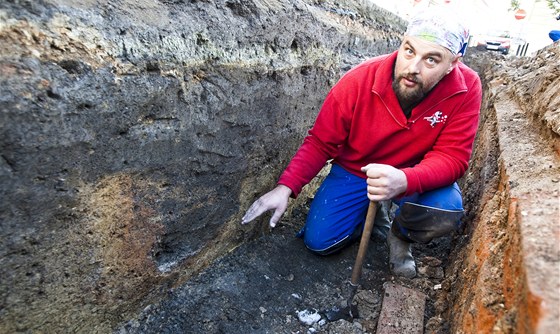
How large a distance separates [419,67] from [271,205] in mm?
1071

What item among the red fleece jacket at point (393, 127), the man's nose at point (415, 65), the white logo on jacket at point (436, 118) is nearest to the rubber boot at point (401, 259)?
the red fleece jacket at point (393, 127)

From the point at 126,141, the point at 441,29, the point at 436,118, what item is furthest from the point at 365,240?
the point at 126,141

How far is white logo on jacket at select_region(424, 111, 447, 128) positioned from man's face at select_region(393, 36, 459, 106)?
12cm

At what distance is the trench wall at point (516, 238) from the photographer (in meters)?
0.92

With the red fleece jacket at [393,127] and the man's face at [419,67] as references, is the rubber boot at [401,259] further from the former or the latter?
the man's face at [419,67]

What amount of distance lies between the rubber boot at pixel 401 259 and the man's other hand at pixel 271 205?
803 millimetres

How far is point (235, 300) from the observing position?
1.97 meters

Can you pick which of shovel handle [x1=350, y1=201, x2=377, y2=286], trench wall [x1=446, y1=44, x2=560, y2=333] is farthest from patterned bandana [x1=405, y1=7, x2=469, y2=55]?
shovel handle [x1=350, y1=201, x2=377, y2=286]

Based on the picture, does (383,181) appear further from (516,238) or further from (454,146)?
(516,238)

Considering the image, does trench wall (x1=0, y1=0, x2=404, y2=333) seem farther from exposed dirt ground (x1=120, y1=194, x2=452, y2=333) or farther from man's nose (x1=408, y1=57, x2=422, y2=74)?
man's nose (x1=408, y1=57, x2=422, y2=74)

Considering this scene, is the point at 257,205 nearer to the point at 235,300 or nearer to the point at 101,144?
the point at 235,300

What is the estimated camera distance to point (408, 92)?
7.17 ft

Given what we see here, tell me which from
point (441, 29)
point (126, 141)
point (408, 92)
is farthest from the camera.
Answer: point (408, 92)

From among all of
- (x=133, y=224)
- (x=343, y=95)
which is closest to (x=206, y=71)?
(x=133, y=224)
